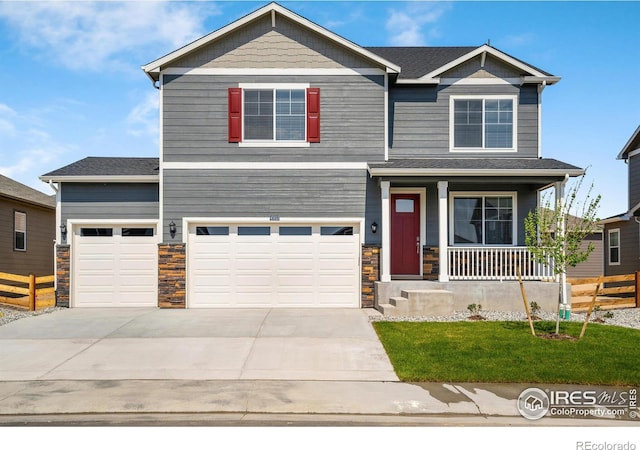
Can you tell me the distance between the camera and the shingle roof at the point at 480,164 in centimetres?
1270

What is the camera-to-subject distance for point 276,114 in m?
13.8

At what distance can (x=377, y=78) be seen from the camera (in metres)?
13.9

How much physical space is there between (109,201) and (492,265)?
10625 mm

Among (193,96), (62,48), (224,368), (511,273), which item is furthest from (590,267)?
(62,48)

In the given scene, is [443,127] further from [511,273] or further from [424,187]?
[511,273]

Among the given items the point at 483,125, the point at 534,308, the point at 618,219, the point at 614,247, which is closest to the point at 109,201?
the point at 483,125

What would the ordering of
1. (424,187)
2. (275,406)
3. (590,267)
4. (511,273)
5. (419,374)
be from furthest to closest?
1. (590,267)
2. (424,187)
3. (511,273)
4. (419,374)
5. (275,406)

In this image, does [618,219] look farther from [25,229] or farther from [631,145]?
[25,229]

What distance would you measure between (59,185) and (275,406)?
1105cm

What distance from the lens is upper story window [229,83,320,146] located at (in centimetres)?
1371

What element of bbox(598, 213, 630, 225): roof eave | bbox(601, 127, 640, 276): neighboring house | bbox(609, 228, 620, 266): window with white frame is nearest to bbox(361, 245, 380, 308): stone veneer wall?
bbox(601, 127, 640, 276): neighboring house

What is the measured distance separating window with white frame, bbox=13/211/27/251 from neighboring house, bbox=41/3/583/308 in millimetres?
5668

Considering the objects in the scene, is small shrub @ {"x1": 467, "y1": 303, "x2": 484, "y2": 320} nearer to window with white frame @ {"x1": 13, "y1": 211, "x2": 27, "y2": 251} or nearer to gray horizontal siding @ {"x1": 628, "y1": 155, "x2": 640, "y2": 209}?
gray horizontal siding @ {"x1": 628, "y1": 155, "x2": 640, "y2": 209}

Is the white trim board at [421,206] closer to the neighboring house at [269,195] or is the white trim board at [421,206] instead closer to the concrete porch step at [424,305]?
the neighboring house at [269,195]
